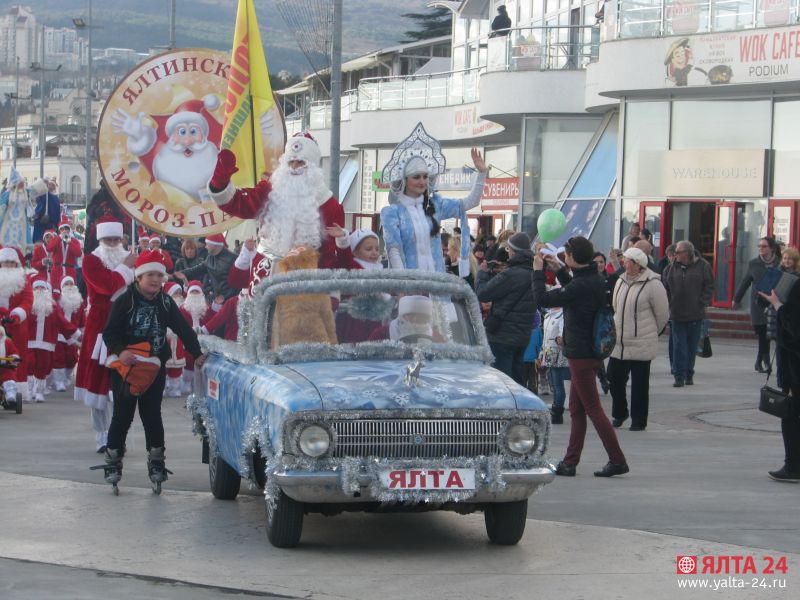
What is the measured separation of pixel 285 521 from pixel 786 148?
25.3 m

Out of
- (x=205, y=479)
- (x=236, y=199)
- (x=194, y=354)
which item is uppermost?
(x=236, y=199)

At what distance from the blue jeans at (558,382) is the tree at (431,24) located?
79.2m

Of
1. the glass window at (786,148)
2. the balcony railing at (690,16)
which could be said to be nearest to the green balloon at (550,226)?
the balcony railing at (690,16)

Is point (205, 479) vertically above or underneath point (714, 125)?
underneath

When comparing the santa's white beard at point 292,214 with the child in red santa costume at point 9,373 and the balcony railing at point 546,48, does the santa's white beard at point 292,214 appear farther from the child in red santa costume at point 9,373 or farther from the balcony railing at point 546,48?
the balcony railing at point 546,48

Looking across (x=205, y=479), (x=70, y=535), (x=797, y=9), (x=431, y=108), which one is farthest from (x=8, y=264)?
(x=431, y=108)

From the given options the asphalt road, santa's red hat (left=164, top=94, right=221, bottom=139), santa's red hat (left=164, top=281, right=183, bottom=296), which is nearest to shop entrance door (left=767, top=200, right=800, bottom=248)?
santa's red hat (left=164, top=281, right=183, bottom=296)

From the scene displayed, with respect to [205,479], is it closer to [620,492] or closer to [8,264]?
[620,492]

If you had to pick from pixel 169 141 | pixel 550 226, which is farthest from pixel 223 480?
pixel 550 226

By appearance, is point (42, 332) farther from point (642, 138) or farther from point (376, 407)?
point (642, 138)

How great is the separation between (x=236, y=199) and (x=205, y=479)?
221 centimetres

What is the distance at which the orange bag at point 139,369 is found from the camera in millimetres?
10977

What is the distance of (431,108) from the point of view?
49.7 m

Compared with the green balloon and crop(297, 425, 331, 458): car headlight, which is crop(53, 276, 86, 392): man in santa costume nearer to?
the green balloon
